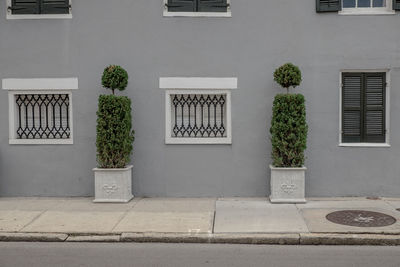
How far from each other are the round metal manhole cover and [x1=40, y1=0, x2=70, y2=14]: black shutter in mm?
6831

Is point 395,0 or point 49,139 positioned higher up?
point 395,0

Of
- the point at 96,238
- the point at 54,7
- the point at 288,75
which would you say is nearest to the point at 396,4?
the point at 288,75

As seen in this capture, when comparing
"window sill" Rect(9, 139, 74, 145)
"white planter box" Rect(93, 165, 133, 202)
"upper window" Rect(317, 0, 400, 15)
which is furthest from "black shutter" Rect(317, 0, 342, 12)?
"window sill" Rect(9, 139, 74, 145)

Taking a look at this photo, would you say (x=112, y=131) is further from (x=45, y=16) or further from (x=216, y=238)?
(x=216, y=238)

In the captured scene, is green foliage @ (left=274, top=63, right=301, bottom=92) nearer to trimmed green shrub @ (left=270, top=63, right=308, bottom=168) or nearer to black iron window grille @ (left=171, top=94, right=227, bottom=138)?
trimmed green shrub @ (left=270, top=63, right=308, bottom=168)

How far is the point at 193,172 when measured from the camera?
9867 mm

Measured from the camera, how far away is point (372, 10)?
962cm

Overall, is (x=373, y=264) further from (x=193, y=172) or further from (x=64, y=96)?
(x=64, y=96)

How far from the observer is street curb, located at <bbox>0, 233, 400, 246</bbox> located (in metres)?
6.79

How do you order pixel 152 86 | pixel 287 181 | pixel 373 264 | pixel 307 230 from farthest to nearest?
→ pixel 152 86 → pixel 287 181 → pixel 307 230 → pixel 373 264

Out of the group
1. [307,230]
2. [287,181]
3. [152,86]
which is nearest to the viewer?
[307,230]

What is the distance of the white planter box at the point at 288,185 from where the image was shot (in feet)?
29.9

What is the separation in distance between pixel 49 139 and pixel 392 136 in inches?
289

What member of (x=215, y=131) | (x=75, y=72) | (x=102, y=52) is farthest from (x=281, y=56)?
(x=75, y=72)
